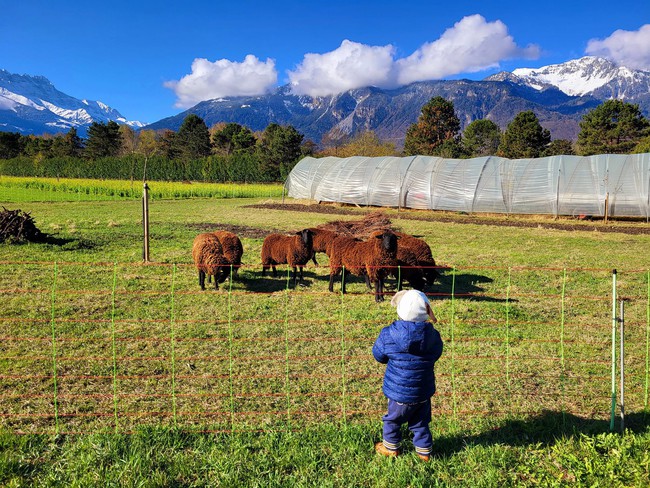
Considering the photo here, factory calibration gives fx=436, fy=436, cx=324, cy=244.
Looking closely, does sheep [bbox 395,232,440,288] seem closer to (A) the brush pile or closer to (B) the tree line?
(A) the brush pile

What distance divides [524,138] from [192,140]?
5303cm

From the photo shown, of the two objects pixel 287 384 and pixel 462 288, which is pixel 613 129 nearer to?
pixel 462 288

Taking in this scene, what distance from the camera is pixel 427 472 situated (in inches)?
139

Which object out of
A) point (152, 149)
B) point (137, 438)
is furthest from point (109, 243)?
point (152, 149)

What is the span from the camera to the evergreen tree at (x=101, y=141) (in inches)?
2918

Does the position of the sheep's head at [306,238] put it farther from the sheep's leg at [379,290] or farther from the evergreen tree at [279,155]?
the evergreen tree at [279,155]

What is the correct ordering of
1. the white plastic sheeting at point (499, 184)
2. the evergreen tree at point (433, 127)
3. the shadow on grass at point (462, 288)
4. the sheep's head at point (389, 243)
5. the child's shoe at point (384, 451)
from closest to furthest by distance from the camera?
the child's shoe at point (384, 451) → the sheep's head at point (389, 243) → the shadow on grass at point (462, 288) → the white plastic sheeting at point (499, 184) → the evergreen tree at point (433, 127)

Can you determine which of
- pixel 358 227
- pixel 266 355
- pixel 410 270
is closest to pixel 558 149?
pixel 358 227

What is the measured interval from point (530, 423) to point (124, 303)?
23.3ft

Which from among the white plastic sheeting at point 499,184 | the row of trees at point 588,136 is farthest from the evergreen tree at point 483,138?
the white plastic sheeting at point 499,184

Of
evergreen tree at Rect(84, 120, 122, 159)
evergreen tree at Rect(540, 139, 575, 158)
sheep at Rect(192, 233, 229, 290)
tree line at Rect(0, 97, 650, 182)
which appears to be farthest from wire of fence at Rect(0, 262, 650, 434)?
evergreen tree at Rect(84, 120, 122, 159)

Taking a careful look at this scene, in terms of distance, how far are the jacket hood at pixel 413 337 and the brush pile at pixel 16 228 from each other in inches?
546

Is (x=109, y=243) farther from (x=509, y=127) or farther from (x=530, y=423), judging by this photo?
(x=509, y=127)

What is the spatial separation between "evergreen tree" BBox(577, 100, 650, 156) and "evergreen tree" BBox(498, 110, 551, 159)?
516 centimetres
